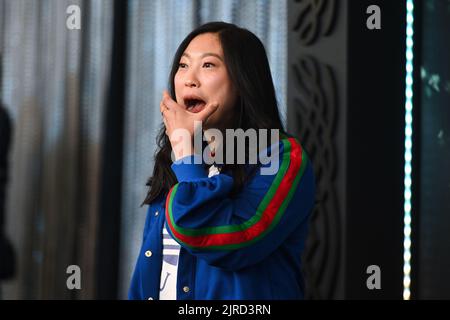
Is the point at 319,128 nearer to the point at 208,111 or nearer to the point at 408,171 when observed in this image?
the point at 408,171

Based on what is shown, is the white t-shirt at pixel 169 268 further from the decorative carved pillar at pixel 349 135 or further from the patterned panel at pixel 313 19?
the patterned panel at pixel 313 19

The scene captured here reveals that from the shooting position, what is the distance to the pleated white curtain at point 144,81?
263 centimetres

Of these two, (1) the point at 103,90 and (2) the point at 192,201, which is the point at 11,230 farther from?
(2) the point at 192,201

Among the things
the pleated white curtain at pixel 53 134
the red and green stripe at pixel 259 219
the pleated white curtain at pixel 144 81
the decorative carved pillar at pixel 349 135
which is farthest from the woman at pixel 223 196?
the pleated white curtain at pixel 53 134

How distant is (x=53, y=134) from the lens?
9.35 feet

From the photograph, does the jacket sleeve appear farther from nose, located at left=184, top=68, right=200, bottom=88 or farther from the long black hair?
nose, located at left=184, top=68, right=200, bottom=88

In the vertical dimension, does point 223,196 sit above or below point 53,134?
below

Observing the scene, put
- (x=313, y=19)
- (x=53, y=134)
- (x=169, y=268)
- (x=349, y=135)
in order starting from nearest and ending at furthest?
1. (x=169, y=268)
2. (x=349, y=135)
3. (x=313, y=19)
4. (x=53, y=134)

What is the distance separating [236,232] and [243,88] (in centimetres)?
30

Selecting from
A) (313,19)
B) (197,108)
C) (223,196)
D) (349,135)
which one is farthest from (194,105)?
(313,19)

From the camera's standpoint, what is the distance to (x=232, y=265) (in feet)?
3.85

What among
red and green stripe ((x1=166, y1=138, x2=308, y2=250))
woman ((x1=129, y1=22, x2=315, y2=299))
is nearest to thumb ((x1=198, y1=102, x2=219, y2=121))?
woman ((x1=129, y1=22, x2=315, y2=299))

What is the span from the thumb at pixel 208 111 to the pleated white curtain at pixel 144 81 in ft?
4.44

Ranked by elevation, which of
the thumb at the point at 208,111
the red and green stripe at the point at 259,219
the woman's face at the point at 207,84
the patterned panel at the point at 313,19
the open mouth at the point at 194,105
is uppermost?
the patterned panel at the point at 313,19
